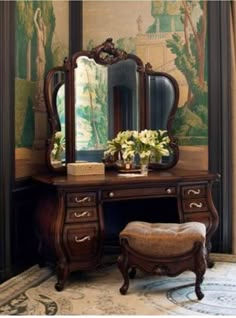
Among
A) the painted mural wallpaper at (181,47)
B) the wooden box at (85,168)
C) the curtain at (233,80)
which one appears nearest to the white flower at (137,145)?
the wooden box at (85,168)

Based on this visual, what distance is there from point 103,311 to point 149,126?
1.76 metres

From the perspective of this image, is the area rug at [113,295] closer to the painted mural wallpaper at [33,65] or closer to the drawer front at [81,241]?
the drawer front at [81,241]

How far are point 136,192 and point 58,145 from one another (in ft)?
2.76

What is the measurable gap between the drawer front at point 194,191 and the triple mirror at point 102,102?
21.2 inches

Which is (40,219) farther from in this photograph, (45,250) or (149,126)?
(149,126)

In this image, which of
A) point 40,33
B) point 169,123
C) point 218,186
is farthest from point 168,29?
point 218,186

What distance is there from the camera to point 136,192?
3.42 metres

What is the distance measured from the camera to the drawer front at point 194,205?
3586mm

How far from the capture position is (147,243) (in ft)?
10.1

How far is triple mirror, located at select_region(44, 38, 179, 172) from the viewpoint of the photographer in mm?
3855

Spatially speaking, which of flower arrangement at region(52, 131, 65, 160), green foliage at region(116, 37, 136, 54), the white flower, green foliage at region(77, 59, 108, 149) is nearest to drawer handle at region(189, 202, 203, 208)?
the white flower

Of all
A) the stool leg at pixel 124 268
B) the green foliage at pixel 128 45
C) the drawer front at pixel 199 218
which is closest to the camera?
the stool leg at pixel 124 268

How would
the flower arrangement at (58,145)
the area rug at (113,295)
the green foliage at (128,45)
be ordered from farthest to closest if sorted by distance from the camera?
1. the green foliage at (128,45)
2. the flower arrangement at (58,145)
3. the area rug at (113,295)

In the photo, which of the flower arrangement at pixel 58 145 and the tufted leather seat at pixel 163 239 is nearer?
the tufted leather seat at pixel 163 239
